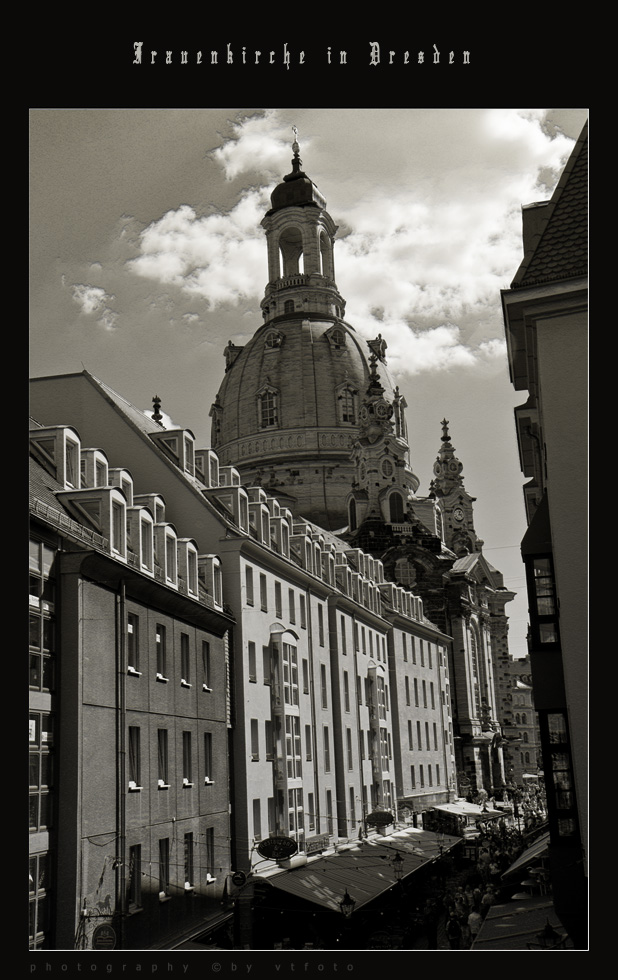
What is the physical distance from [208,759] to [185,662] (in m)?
3.38

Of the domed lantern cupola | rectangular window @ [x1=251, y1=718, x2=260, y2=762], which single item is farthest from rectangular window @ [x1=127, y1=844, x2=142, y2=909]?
the domed lantern cupola

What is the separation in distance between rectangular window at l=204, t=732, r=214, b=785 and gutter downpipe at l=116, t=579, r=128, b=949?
21.8 ft

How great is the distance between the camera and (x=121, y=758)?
25.5 meters

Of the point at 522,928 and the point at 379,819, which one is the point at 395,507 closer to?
the point at 379,819

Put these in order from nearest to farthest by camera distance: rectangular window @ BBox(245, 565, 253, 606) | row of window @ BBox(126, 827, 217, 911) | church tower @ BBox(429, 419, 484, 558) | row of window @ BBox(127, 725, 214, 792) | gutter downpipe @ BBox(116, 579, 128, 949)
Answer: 1. gutter downpipe @ BBox(116, 579, 128, 949)
2. row of window @ BBox(126, 827, 217, 911)
3. row of window @ BBox(127, 725, 214, 792)
4. rectangular window @ BBox(245, 565, 253, 606)
5. church tower @ BBox(429, 419, 484, 558)

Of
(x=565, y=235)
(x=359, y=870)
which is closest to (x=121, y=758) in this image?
(x=565, y=235)

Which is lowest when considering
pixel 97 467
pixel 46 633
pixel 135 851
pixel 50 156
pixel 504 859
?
pixel 504 859

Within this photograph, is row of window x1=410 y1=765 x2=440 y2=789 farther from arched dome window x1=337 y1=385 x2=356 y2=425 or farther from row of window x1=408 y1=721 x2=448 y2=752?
arched dome window x1=337 y1=385 x2=356 y2=425

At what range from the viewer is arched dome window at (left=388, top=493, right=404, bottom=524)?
97.7 metres

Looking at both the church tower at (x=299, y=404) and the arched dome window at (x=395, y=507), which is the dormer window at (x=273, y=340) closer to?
the church tower at (x=299, y=404)

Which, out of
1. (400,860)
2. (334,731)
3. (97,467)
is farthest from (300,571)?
(97,467)

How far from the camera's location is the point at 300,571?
43.7 meters
